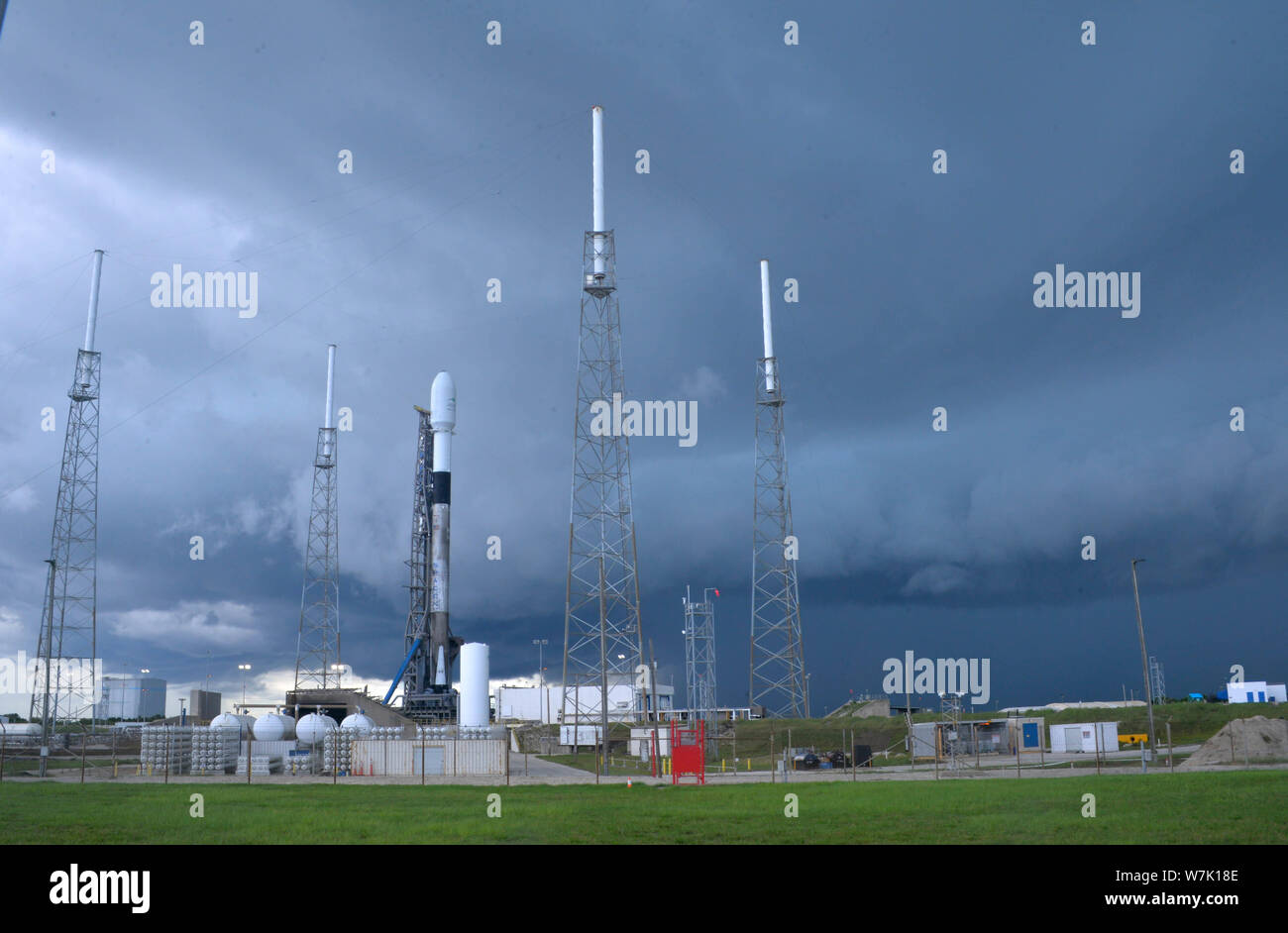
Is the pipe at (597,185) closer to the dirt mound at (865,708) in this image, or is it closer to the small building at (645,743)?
the small building at (645,743)

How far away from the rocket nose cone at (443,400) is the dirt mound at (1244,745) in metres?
65.8

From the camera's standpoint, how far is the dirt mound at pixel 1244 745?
43.7 m

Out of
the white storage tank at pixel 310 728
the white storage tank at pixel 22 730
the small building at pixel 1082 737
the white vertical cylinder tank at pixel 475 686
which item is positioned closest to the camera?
the white vertical cylinder tank at pixel 475 686

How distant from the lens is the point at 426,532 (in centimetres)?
9900

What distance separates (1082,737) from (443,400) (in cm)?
5952

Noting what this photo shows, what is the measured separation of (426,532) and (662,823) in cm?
8188

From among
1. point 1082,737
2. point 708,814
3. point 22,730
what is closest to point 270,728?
point 22,730

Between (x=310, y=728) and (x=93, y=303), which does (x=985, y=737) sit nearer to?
(x=310, y=728)

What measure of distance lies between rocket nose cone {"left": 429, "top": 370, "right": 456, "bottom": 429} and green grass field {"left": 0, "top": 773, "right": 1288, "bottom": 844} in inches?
2386

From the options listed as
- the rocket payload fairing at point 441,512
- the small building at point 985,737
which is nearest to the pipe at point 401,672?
the rocket payload fairing at point 441,512

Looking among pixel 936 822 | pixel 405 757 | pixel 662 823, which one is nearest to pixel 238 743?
pixel 405 757

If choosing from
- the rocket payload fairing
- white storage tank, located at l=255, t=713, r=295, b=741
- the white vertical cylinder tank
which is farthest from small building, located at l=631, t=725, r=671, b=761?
the rocket payload fairing
